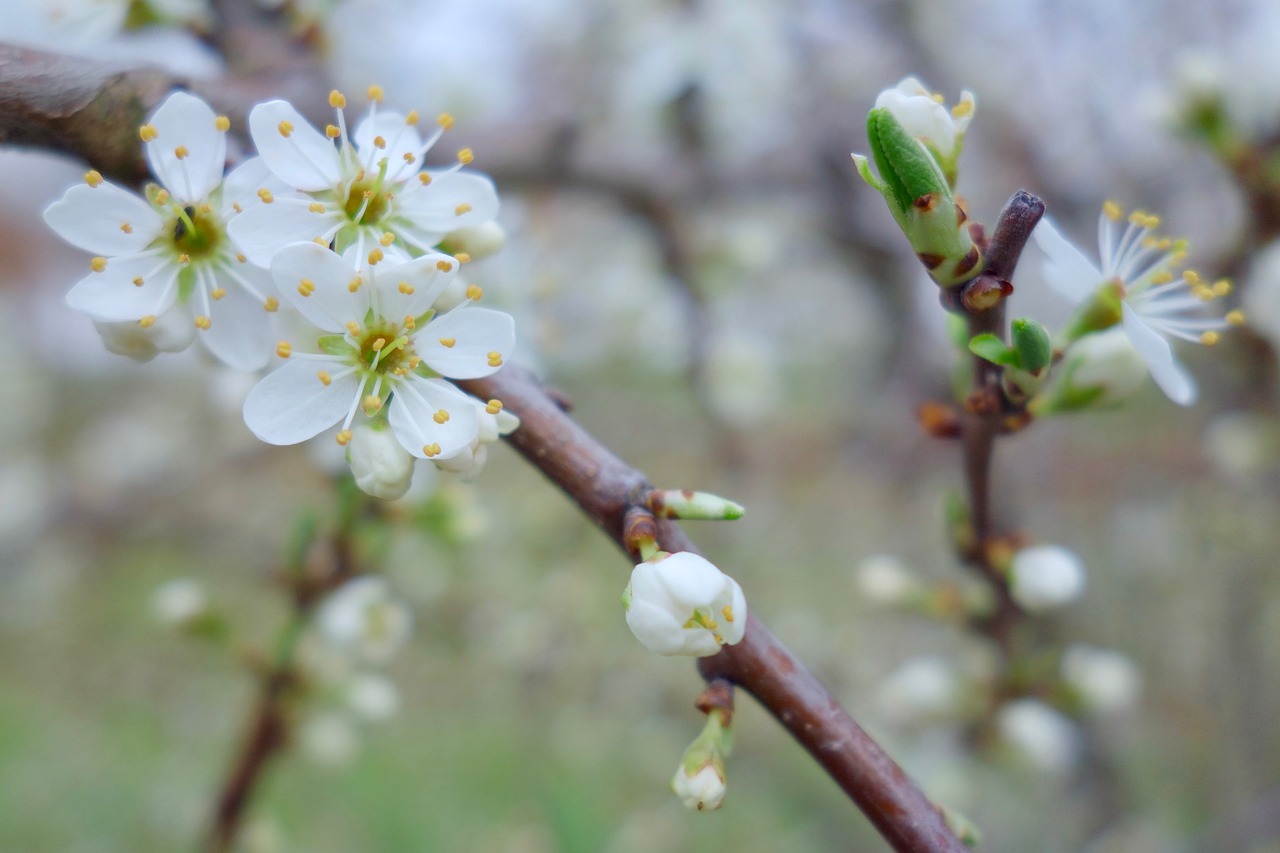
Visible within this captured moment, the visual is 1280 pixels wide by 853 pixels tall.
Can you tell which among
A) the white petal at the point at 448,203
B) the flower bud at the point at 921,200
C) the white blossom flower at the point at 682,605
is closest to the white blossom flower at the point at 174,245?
the white petal at the point at 448,203

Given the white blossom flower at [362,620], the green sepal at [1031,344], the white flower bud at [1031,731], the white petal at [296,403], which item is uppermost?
the green sepal at [1031,344]

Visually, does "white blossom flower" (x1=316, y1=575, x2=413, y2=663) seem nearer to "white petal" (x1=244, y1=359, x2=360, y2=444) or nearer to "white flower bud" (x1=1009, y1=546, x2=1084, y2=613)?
"white petal" (x1=244, y1=359, x2=360, y2=444)

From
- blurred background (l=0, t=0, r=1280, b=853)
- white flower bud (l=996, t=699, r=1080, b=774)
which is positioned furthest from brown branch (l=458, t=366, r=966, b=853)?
white flower bud (l=996, t=699, r=1080, b=774)

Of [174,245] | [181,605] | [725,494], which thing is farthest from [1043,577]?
[725,494]

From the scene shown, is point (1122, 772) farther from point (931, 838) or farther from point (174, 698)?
point (174, 698)

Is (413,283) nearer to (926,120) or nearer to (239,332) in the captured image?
(239,332)

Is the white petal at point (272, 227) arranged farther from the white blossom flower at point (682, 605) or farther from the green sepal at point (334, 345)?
the white blossom flower at point (682, 605)
